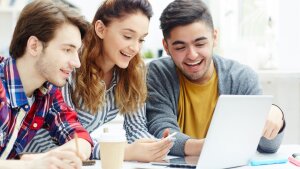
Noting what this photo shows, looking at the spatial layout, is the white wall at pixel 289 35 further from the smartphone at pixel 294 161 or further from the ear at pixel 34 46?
the ear at pixel 34 46

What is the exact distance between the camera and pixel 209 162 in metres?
1.31

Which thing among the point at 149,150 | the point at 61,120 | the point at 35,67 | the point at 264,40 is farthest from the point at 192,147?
the point at 264,40

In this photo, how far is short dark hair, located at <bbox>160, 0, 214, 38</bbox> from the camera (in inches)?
73.7

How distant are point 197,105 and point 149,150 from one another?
0.59m

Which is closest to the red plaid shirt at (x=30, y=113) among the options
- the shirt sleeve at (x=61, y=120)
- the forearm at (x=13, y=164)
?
the shirt sleeve at (x=61, y=120)

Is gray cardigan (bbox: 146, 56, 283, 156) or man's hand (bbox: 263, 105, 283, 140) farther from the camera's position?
gray cardigan (bbox: 146, 56, 283, 156)

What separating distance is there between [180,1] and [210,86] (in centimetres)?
37

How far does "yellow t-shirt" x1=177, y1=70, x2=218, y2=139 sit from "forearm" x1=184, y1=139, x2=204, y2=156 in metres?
0.39

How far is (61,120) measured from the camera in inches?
62.2

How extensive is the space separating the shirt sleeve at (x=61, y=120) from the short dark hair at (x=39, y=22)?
20 cm

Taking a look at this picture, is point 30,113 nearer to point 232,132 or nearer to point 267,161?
point 232,132

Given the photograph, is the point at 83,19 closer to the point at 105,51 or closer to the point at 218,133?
the point at 105,51

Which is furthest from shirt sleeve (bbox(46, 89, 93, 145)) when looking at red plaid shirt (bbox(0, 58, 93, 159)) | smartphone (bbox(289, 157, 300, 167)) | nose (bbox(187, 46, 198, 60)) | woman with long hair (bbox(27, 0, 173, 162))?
smartphone (bbox(289, 157, 300, 167))

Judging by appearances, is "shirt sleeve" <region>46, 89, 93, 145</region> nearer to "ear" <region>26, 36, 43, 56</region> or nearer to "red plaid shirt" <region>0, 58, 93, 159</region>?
"red plaid shirt" <region>0, 58, 93, 159</region>
